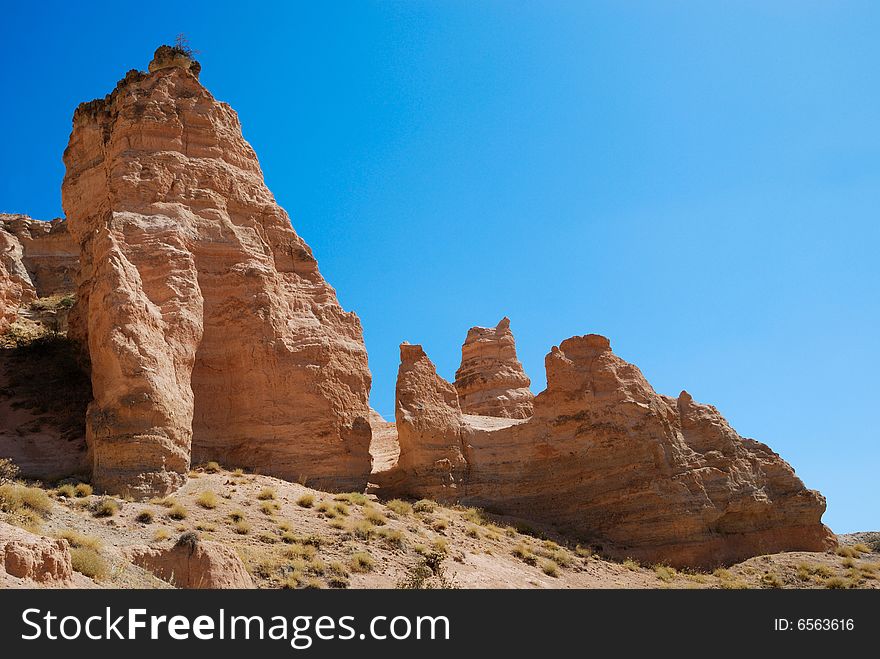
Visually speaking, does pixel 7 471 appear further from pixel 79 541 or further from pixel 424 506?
pixel 424 506

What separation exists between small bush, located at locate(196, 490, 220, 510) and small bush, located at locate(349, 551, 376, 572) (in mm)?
3300

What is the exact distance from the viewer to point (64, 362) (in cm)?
2617

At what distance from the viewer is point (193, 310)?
22.7 metres

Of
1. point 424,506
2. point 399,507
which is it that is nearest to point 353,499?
point 399,507

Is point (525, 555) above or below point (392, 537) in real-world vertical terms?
below

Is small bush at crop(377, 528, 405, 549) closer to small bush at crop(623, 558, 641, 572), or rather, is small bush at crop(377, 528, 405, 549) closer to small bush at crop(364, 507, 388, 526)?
small bush at crop(364, 507, 388, 526)

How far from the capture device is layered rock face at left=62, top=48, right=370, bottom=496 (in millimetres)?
19984

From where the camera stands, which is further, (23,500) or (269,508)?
(269,508)

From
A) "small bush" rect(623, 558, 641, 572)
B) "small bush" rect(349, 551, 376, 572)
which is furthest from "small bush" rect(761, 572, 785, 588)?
"small bush" rect(349, 551, 376, 572)

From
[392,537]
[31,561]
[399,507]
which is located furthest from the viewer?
[399,507]

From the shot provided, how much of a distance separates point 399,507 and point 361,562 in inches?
174

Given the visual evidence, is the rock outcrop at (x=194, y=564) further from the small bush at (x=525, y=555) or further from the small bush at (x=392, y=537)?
the small bush at (x=525, y=555)

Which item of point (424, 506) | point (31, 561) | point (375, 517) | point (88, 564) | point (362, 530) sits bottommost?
point (31, 561)
